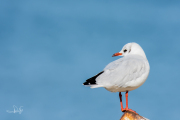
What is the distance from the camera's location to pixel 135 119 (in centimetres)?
735

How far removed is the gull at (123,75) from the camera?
26.7 feet

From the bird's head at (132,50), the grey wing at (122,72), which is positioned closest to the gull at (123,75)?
the grey wing at (122,72)

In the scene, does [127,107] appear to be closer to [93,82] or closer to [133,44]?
[93,82]

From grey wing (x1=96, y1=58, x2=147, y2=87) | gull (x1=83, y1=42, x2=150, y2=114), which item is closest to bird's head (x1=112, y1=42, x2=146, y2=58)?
gull (x1=83, y1=42, x2=150, y2=114)

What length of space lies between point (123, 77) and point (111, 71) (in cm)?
37

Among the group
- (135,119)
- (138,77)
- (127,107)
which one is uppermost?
(138,77)

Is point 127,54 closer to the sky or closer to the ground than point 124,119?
closer to the sky

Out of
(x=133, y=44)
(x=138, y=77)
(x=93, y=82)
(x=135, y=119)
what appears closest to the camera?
(x=135, y=119)

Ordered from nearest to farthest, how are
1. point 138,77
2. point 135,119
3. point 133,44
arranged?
point 135,119
point 138,77
point 133,44

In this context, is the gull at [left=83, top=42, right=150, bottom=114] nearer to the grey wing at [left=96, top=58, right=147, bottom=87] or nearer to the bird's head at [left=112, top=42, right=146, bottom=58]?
the grey wing at [left=96, top=58, right=147, bottom=87]

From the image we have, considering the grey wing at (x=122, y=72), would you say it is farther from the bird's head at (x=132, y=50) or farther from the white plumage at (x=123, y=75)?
the bird's head at (x=132, y=50)

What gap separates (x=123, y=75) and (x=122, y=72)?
0.09 m

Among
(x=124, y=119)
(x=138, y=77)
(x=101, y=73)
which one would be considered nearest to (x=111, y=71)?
(x=101, y=73)

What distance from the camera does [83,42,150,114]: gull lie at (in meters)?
8.14
